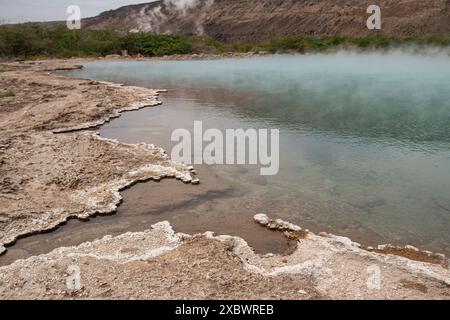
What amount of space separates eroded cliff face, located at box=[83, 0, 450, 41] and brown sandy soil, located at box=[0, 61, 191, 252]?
170ft

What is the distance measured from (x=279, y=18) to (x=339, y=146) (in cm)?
6866

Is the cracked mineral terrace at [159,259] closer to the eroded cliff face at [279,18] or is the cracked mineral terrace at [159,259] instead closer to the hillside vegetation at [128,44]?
the hillside vegetation at [128,44]

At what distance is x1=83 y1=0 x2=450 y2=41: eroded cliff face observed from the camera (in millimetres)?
56781

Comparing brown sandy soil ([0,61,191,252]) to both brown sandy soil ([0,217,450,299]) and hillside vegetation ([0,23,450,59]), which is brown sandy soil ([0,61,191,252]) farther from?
hillside vegetation ([0,23,450,59])

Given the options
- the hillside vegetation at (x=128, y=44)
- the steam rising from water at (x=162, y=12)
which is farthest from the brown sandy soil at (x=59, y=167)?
the steam rising from water at (x=162, y=12)

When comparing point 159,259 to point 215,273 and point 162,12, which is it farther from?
point 162,12

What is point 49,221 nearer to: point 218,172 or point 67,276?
point 67,276

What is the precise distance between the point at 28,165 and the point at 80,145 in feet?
5.95

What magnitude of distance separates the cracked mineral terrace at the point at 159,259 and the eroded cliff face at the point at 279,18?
54.3 m

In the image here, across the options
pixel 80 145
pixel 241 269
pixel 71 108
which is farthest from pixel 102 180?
pixel 71 108

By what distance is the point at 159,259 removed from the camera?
236 inches

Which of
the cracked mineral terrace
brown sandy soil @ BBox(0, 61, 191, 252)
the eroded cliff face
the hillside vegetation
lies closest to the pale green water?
the cracked mineral terrace

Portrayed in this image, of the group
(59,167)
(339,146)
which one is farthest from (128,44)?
(59,167)

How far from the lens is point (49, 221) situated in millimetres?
7387
